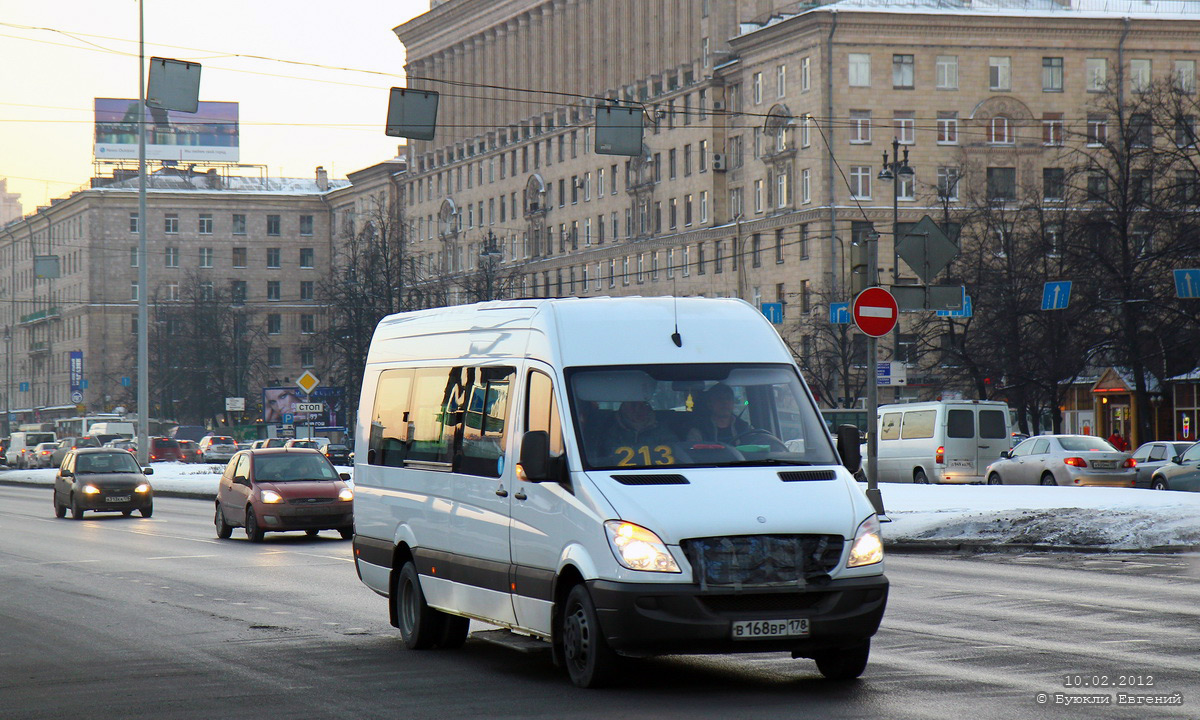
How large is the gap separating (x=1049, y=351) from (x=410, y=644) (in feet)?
138

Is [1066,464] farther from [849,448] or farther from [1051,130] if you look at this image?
[1051,130]

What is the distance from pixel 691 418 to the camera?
9875mm

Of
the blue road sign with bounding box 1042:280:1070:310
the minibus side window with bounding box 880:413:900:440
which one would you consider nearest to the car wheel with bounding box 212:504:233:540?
the minibus side window with bounding box 880:413:900:440

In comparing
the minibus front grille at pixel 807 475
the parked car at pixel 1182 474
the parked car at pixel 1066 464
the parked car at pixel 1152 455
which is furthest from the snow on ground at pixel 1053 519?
the parked car at pixel 1152 455

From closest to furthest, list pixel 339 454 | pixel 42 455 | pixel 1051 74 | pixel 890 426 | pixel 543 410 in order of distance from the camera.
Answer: pixel 543 410
pixel 890 426
pixel 339 454
pixel 42 455
pixel 1051 74

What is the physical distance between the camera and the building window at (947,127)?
8856 centimetres

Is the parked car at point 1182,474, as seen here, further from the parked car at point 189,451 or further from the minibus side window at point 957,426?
the parked car at point 189,451

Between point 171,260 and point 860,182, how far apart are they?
82291 mm

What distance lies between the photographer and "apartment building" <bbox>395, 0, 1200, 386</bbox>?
8756cm

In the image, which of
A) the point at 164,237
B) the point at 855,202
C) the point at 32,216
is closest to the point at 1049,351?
the point at 855,202

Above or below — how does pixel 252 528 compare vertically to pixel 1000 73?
below

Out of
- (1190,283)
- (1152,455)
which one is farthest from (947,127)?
(1190,283)

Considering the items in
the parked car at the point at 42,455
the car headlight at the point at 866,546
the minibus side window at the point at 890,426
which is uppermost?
the minibus side window at the point at 890,426

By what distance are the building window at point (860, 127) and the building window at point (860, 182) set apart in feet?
4.70
